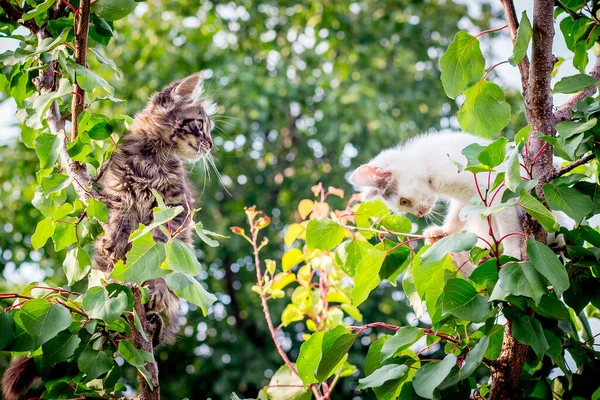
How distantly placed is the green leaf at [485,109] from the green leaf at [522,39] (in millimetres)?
211

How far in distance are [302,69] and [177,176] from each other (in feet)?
13.9

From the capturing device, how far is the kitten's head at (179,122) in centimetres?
241

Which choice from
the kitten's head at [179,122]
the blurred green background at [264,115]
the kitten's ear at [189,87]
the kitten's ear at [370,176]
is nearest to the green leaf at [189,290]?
the kitten's ear at [370,176]

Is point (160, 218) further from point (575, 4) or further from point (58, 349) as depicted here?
point (575, 4)

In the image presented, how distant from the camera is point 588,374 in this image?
4.33 ft

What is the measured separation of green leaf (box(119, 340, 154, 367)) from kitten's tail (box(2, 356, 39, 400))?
0.43 metres

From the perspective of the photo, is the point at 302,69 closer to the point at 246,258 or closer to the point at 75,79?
the point at 246,258

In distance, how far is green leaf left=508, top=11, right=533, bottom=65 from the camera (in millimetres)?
1206

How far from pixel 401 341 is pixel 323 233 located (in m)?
0.39

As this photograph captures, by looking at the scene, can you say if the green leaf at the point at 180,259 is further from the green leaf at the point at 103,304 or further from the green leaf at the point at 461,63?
the green leaf at the point at 461,63

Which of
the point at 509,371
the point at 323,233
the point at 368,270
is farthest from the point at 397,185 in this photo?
the point at 509,371

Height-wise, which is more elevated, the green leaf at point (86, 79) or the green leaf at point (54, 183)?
the green leaf at point (86, 79)

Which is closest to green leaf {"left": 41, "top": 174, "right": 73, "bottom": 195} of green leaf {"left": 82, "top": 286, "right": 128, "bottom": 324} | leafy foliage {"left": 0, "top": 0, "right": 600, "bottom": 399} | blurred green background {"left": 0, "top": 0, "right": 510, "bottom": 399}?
leafy foliage {"left": 0, "top": 0, "right": 600, "bottom": 399}

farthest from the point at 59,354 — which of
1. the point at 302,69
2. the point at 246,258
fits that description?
the point at 302,69
